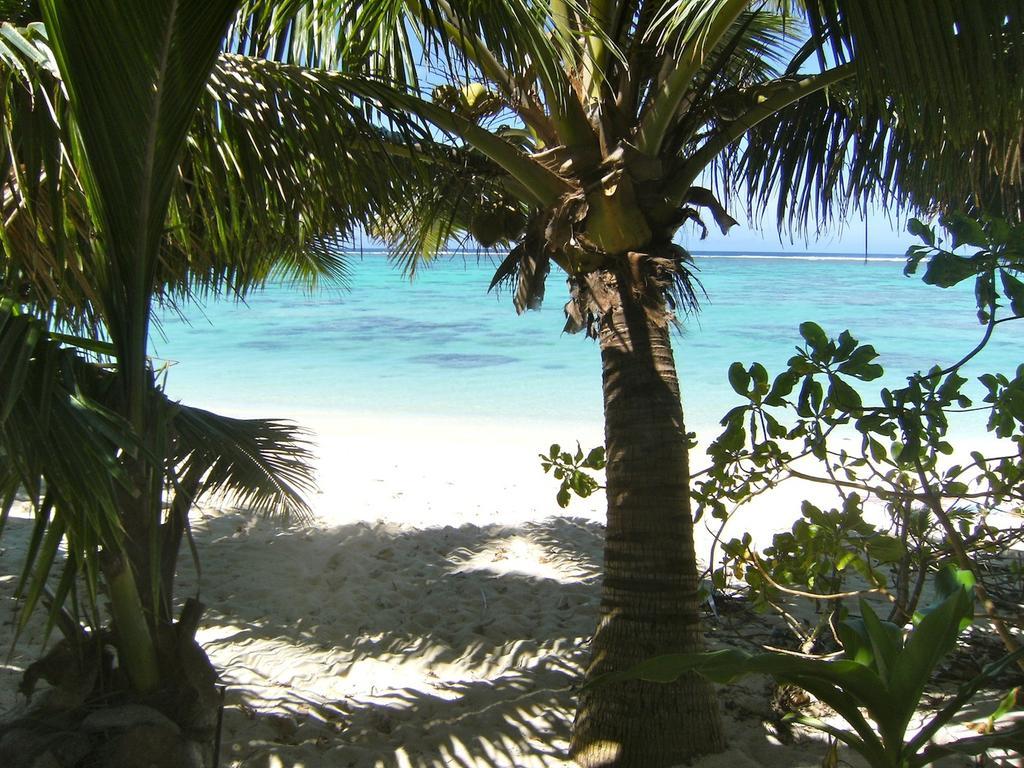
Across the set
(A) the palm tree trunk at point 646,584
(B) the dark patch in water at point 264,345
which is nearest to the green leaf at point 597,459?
(A) the palm tree trunk at point 646,584

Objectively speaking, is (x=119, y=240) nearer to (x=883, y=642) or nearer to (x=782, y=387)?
(x=782, y=387)

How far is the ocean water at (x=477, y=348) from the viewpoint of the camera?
1131 centimetres

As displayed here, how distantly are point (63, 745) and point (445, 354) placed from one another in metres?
13.8

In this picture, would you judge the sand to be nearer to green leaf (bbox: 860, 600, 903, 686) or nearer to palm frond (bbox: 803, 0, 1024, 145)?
green leaf (bbox: 860, 600, 903, 686)

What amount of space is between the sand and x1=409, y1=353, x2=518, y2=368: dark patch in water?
26.8 feet

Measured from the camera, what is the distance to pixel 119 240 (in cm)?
192

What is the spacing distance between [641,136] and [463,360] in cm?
1235

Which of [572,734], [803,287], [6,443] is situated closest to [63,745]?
[6,443]

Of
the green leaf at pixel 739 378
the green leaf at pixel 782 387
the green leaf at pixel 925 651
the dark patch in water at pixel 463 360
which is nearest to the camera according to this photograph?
the green leaf at pixel 925 651

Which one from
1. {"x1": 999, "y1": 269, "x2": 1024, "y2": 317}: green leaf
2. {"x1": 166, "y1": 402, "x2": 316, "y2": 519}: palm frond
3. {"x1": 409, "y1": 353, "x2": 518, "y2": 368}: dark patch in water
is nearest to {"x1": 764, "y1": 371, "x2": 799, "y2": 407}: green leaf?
{"x1": 999, "y1": 269, "x2": 1024, "y2": 317}: green leaf

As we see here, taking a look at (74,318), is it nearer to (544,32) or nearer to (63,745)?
(63,745)

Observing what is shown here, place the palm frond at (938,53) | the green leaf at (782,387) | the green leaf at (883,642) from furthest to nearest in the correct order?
1. the green leaf at (782,387)
2. the palm frond at (938,53)
3. the green leaf at (883,642)

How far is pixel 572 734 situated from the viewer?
260 centimetres

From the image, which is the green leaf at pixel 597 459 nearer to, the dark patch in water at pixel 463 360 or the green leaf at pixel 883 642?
the green leaf at pixel 883 642
